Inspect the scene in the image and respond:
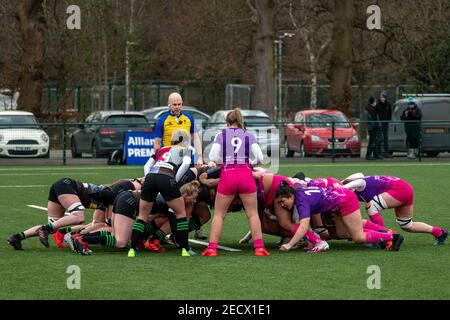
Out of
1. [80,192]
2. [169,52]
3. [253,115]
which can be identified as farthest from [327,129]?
[169,52]

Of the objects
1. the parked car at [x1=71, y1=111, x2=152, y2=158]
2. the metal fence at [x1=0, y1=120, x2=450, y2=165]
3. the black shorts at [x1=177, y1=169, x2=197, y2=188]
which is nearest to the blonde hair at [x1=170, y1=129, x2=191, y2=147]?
the black shorts at [x1=177, y1=169, x2=197, y2=188]

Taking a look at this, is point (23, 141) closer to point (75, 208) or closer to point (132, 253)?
point (75, 208)

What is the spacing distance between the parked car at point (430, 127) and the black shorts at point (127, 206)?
22.9 meters

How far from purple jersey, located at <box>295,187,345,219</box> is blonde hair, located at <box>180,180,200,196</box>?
48.8 inches

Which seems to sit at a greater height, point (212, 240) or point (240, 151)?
point (240, 151)

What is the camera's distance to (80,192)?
49.0 feet

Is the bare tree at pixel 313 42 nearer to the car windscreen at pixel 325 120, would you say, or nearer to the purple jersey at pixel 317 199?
the car windscreen at pixel 325 120

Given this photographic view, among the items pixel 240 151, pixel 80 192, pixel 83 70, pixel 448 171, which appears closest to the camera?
pixel 240 151

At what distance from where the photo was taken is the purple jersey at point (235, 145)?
14.0 m

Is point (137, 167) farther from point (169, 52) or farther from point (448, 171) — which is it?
point (169, 52)

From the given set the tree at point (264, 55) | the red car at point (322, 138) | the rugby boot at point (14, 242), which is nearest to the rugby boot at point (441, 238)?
the rugby boot at point (14, 242)

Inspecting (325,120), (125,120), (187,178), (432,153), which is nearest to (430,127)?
(432,153)

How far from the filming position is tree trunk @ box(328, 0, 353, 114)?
44500 mm

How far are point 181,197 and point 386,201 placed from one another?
2.73 m
